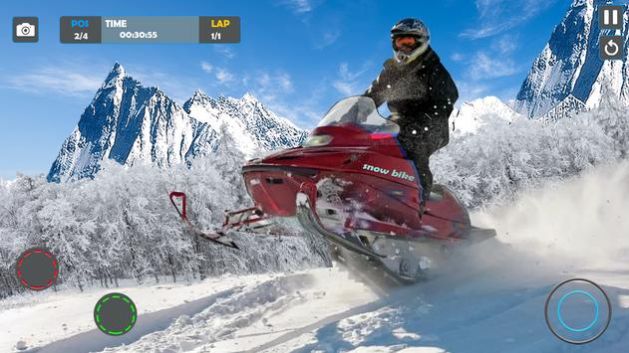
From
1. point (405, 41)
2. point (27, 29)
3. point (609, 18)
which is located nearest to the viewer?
point (405, 41)

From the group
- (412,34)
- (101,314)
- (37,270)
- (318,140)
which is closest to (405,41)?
(412,34)

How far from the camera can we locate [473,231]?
7406 millimetres

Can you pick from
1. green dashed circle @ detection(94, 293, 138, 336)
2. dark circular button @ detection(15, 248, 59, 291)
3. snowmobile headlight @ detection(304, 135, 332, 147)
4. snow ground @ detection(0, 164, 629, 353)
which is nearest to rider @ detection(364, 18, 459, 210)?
snowmobile headlight @ detection(304, 135, 332, 147)

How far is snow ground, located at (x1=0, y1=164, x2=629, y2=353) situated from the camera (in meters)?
4.13

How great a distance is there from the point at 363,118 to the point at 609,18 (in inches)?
173

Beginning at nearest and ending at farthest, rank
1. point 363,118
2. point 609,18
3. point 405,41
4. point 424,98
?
1. point 405,41
2. point 424,98
3. point 363,118
4. point 609,18

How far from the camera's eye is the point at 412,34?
5.18 metres

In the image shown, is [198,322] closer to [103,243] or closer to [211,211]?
[211,211]

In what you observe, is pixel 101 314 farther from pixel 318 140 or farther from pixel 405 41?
pixel 405 41

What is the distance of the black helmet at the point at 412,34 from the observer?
5145 millimetres

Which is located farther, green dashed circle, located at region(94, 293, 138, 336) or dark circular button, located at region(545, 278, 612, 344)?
green dashed circle, located at region(94, 293, 138, 336)

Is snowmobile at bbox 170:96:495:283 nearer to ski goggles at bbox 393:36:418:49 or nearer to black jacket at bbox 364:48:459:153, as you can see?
black jacket at bbox 364:48:459:153

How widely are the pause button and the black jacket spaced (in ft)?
11.2

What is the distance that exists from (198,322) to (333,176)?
9.74 ft
